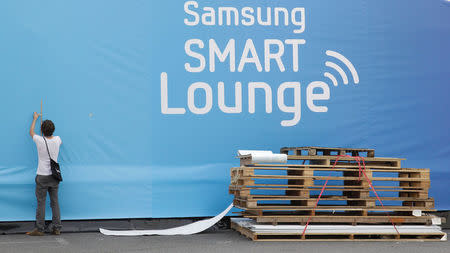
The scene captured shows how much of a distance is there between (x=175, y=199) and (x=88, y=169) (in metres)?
1.33

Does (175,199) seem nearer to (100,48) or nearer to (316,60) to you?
(100,48)

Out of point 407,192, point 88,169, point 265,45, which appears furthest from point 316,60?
point 88,169

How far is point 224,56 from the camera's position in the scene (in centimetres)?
870

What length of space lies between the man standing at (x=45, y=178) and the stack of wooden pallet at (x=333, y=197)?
2445mm

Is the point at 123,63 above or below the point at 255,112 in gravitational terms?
above

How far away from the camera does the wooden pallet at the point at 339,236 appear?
7.27 meters

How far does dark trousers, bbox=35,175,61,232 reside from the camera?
25.5ft

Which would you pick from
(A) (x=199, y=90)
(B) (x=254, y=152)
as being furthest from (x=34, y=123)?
(B) (x=254, y=152)

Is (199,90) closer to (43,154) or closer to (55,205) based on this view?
(43,154)

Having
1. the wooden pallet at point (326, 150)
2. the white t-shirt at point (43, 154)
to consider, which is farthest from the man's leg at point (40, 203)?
the wooden pallet at point (326, 150)

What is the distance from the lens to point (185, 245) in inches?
272

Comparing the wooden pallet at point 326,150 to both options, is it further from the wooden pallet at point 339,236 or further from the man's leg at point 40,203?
the man's leg at point 40,203

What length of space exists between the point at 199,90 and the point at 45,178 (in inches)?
99.6

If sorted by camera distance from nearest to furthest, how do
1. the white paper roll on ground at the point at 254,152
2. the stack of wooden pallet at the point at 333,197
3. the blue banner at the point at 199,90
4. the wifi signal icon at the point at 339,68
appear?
the stack of wooden pallet at the point at 333,197, the white paper roll on ground at the point at 254,152, the blue banner at the point at 199,90, the wifi signal icon at the point at 339,68
